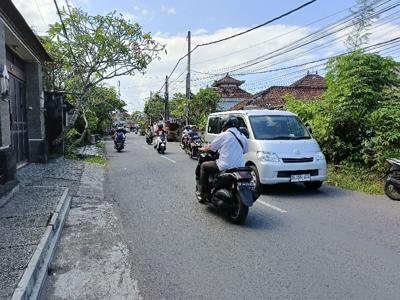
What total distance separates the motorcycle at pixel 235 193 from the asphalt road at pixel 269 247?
22 cm

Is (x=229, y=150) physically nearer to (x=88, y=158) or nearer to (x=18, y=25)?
(x=18, y=25)

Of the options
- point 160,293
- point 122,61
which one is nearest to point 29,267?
point 160,293

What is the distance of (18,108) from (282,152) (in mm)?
8389

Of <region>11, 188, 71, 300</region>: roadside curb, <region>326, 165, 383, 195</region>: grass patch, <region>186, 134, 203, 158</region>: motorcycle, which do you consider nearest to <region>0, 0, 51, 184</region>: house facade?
<region>11, 188, 71, 300</region>: roadside curb

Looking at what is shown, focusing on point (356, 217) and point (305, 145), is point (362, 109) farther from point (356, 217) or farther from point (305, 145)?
point (356, 217)

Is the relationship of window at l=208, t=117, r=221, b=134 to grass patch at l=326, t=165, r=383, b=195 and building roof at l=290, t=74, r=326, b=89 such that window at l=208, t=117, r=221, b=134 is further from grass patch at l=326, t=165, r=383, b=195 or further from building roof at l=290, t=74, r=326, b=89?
building roof at l=290, t=74, r=326, b=89

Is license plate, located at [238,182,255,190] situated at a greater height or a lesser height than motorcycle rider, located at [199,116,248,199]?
lesser

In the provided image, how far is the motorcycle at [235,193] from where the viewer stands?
248 inches

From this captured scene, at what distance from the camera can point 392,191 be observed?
8.48 meters

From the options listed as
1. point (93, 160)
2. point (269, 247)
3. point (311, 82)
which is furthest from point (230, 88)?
point (269, 247)

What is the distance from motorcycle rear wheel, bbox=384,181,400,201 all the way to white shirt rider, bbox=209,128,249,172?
376cm

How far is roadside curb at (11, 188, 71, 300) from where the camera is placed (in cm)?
355

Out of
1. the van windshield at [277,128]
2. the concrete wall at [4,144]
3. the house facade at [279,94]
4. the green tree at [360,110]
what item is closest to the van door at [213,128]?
the van windshield at [277,128]

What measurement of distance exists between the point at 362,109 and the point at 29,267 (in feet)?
32.7
